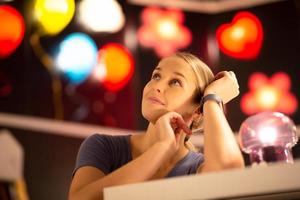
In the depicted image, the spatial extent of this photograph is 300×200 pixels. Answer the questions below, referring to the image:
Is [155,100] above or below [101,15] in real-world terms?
below

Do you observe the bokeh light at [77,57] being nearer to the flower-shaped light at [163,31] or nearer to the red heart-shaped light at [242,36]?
the flower-shaped light at [163,31]

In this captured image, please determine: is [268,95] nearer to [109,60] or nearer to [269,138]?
[109,60]

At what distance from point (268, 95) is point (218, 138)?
1076 millimetres

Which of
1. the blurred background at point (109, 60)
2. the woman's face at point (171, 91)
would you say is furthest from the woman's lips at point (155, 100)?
the blurred background at point (109, 60)

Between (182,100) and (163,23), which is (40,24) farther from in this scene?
(182,100)

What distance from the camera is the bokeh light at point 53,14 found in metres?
1.86

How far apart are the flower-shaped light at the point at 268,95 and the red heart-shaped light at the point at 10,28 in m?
0.97

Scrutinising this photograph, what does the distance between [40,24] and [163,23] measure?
54cm

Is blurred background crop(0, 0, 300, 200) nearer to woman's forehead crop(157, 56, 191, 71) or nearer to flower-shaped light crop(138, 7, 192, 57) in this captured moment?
flower-shaped light crop(138, 7, 192, 57)

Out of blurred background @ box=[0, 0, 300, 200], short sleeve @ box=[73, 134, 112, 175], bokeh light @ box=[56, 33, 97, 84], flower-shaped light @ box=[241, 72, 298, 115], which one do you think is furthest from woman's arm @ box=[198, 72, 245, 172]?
bokeh light @ box=[56, 33, 97, 84]

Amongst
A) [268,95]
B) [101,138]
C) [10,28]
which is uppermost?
[10,28]

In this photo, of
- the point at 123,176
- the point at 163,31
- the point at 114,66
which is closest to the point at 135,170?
the point at 123,176

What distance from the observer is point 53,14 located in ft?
6.21

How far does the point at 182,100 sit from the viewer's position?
1.03m
